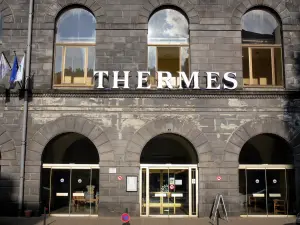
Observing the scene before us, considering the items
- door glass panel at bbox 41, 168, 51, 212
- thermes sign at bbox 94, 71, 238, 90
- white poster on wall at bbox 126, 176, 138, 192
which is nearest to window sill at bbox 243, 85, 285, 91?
thermes sign at bbox 94, 71, 238, 90

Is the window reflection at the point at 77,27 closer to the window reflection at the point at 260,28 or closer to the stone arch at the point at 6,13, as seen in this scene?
the stone arch at the point at 6,13

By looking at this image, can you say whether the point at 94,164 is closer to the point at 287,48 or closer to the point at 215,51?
the point at 215,51

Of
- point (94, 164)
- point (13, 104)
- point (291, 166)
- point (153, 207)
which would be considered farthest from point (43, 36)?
point (291, 166)

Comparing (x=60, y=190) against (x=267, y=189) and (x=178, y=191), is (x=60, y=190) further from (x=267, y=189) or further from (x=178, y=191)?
(x=267, y=189)

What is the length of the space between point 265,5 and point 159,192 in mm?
10427

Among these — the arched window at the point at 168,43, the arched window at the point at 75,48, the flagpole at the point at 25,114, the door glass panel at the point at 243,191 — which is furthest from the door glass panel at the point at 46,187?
the door glass panel at the point at 243,191

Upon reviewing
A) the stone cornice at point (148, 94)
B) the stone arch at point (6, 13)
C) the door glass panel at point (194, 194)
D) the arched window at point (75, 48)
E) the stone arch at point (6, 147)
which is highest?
the stone arch at point (6, 13)

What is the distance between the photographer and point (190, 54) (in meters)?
18.6

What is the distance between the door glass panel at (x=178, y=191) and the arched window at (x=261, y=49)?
5372 mm

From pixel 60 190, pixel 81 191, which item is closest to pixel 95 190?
pixel 81 191

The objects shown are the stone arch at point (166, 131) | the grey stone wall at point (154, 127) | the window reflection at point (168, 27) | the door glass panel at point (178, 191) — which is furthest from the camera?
the window reflection at point (168, 27)

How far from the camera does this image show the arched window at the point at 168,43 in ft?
61.8

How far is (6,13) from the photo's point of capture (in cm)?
1883

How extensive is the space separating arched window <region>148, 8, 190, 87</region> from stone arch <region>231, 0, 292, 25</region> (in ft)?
7.97
